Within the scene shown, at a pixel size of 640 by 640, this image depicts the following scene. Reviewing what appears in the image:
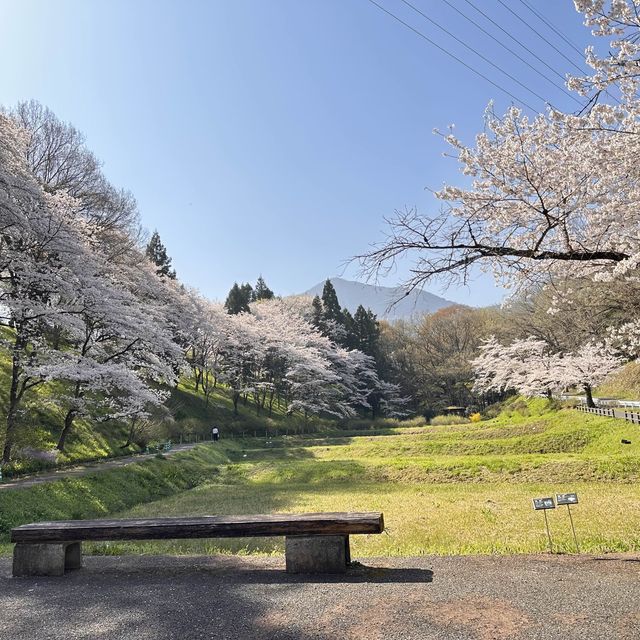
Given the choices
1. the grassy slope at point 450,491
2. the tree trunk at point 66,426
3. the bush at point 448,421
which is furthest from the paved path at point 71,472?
the bush at point 448,421

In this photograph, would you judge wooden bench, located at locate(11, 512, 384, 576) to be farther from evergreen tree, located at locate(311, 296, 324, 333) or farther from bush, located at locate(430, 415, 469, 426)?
evergreen tree, located at locate(311, 296, 324, 333)

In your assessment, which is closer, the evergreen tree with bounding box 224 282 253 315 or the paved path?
the paved path

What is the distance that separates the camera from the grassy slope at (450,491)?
7.88m

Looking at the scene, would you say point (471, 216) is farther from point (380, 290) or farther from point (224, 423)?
point (224, 423)

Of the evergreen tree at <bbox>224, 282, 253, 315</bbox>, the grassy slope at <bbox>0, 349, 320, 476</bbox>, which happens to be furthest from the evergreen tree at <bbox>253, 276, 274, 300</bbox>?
the grassy slope at <bbox>0, 349, 320, 476</bbox>

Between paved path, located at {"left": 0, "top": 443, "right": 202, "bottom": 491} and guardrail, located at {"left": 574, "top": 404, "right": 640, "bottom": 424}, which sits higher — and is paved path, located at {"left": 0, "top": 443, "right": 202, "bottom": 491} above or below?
below

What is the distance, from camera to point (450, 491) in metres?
14.3

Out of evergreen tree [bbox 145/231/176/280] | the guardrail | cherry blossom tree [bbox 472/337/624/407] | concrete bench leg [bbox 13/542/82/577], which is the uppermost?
evergreen tree [bbox 145/231/176/280]

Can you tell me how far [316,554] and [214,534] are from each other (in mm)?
1022

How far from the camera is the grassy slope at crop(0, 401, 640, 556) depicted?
7875mm

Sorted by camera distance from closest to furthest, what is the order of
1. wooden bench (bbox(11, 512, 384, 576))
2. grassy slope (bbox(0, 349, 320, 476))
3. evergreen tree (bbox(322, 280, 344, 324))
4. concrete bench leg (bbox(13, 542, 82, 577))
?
1. wooden bench (bbox(11, 512, 384, 576))
2. concrete bench leg (bbox(13, 542, 82, 577))
3. grassy slope (bbox(0, 349, 320, 476))
4. evergreen tree (bbox(322, 280, 344, 324))

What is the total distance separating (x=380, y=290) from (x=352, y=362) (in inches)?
1821

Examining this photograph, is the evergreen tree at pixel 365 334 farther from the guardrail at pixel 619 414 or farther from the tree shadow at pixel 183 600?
the tree shadow at pixel 183 600

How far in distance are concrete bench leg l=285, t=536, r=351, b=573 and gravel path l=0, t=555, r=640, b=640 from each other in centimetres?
15
